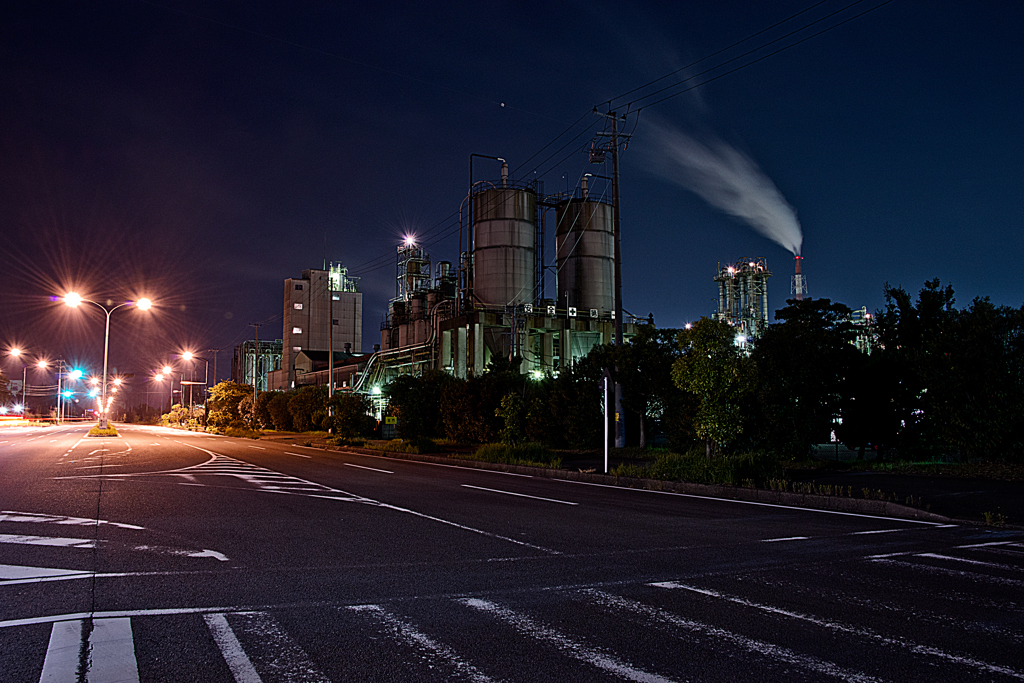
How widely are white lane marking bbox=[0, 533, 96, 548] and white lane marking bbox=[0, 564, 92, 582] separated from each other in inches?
44.5

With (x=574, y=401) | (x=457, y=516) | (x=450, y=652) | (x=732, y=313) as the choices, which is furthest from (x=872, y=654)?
(x=732, y=313)

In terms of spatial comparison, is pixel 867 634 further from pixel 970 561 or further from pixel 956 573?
pixel 970 561

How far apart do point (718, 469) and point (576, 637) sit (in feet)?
34.5

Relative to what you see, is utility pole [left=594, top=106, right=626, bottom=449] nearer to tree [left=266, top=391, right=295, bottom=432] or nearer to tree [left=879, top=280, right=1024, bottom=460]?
tree [left=879, top=280, right=1024, bottom=460]

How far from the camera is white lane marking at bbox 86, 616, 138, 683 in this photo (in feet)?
12.7

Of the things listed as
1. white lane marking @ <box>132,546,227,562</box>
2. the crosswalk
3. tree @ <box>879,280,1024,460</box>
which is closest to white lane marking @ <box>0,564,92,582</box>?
white lane marking @ <box>132,546,227,562</box>

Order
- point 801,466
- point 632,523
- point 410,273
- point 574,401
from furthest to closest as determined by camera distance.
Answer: point 410,273 < point 574,401 < point 801,466 < point 632,523

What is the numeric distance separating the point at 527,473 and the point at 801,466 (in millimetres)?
7807

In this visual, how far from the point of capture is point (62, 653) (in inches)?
167

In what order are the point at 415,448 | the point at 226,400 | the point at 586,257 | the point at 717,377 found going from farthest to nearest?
the point at 226,400 < the point at 586,257 < the point at 415,448 < the point at 717,377

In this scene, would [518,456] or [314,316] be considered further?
[314,316]

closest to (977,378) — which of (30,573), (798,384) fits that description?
(798,384)

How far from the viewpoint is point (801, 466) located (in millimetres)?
19016

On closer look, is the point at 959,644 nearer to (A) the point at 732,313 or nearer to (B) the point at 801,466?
(B) the point at 801,466
